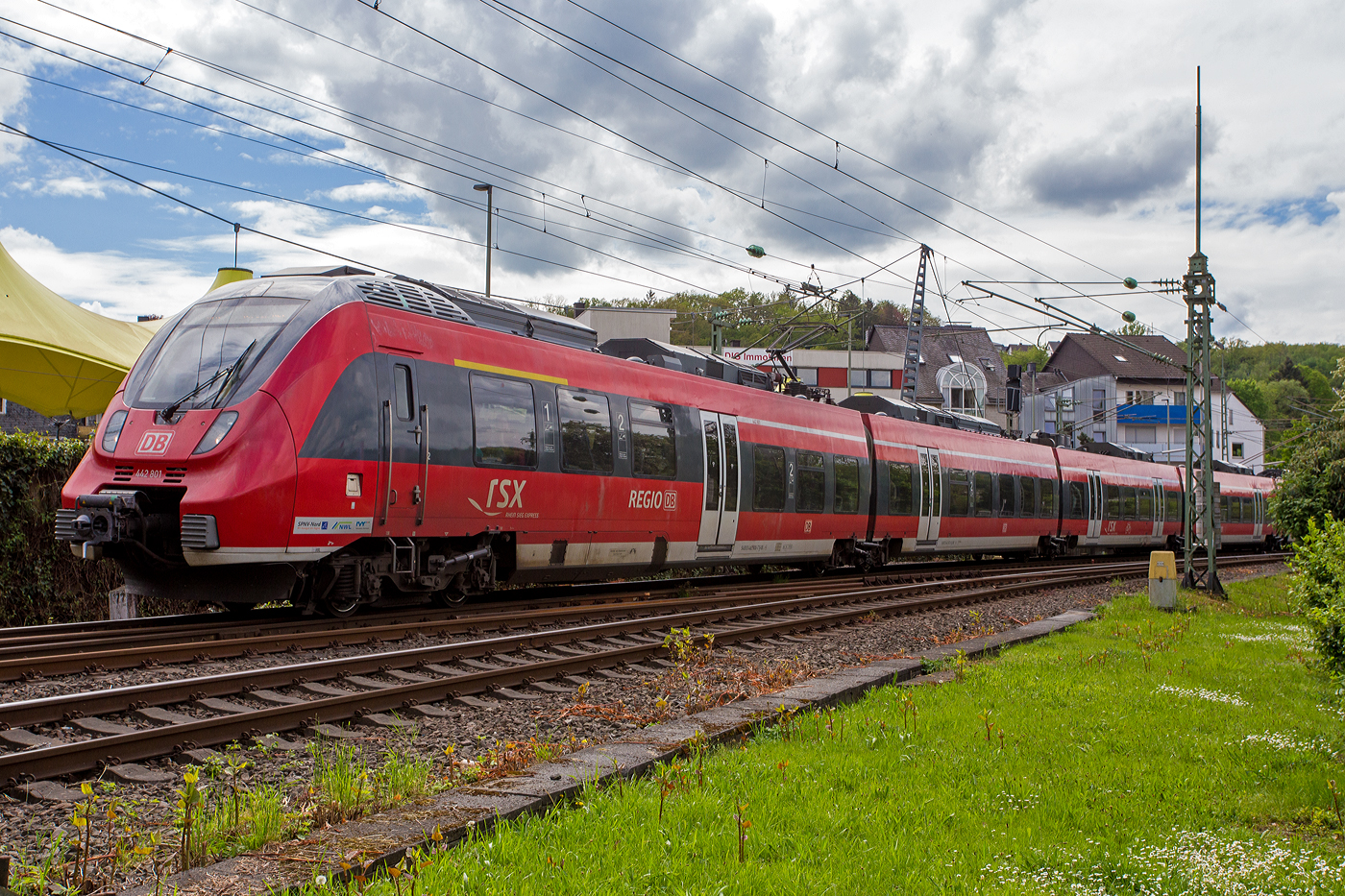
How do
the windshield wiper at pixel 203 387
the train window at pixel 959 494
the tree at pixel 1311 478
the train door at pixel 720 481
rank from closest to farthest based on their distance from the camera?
1. the windshield wiper at pixel 203 387
2. the train door at pixel 720 481
3. the tree at pixel 1311 478
4. the train window at pixel 959 494

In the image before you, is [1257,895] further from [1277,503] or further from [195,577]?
[1277,503]

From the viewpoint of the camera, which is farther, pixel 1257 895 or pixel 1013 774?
pixel 1013 774

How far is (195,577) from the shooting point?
937cm

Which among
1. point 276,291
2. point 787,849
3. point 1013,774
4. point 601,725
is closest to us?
point 787,849

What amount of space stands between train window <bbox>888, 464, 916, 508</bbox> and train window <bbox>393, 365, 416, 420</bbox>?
44.5ft

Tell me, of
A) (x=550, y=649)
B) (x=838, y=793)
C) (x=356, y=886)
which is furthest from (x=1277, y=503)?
(x=356, y=886)

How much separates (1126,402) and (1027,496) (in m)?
54.9

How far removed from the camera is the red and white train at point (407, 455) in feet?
30.1

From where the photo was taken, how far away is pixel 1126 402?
7619cm

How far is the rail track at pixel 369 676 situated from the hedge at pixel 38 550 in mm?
4015

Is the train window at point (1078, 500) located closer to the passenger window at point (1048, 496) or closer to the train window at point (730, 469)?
the passenger window at point (1048, 496)

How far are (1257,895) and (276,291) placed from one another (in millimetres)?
9680

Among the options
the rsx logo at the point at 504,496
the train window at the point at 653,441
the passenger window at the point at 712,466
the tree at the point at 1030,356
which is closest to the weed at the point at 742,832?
the rsx logo at the point at 504,496

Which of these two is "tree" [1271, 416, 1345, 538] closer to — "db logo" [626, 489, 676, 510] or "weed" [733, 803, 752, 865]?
"db logo" [626, 489, 676, 510]
